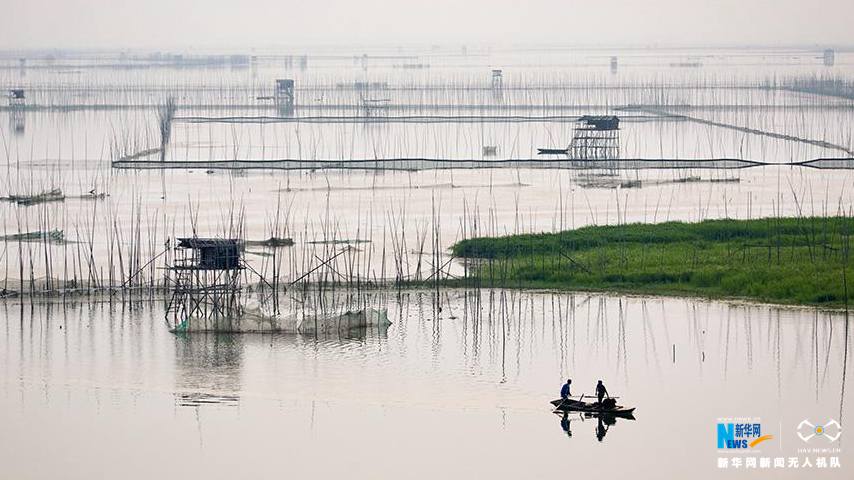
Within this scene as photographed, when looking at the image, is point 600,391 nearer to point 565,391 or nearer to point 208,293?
point 565,391

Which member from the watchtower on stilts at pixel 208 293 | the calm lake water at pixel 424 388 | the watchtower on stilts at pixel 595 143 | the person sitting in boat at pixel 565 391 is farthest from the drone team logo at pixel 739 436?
the watchtower on stilts at pixel 595 143

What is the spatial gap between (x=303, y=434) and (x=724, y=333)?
648 cm

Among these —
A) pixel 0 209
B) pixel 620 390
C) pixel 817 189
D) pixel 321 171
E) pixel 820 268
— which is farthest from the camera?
pixel 321 171

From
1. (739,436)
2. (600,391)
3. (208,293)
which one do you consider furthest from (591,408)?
(208,293)

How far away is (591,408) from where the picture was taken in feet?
53.1

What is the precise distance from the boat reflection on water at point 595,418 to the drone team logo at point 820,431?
180cm

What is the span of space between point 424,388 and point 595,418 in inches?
88.8

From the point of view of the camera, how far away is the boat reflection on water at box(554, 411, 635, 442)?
1584cm

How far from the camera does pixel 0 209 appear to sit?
3014 cm

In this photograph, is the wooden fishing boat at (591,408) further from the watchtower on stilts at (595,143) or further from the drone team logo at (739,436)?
the watchtower on stilts at (595,143)

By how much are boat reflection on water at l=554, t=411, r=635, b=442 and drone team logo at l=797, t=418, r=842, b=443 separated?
5.92 feet

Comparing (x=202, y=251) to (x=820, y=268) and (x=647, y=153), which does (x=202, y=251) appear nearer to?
(x=820, y=268)

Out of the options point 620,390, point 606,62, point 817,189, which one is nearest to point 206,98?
point 817,189

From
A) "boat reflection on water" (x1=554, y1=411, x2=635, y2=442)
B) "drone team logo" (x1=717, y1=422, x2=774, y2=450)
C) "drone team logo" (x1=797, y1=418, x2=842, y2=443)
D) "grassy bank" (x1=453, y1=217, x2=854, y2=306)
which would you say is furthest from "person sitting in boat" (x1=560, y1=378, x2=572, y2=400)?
"grassy bank" (x1=453, y1=217, x2=854, y2=306)
